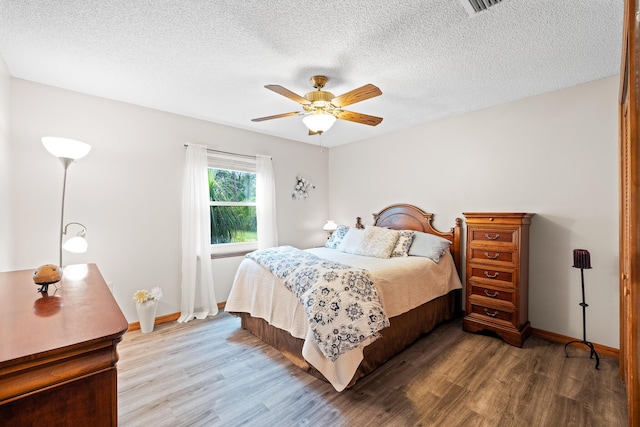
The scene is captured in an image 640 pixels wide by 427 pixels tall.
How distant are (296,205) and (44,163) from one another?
299 centimetres

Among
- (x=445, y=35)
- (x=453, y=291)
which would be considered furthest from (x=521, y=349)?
(x=445, y=35)

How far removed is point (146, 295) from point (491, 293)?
3.60m

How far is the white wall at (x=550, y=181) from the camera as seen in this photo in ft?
8.34

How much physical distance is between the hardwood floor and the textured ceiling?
248cm

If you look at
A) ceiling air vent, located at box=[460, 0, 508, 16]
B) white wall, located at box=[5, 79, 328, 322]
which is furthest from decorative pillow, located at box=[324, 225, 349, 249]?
ceiling air vent, located at box=[460, 0, 508, 16]

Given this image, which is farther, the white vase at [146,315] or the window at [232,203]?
the window at [232,203]

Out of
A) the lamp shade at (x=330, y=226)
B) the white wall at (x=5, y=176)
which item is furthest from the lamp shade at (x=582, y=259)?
the white wall at (x=5, y=176)

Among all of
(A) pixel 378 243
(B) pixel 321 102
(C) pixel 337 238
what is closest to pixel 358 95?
(B) pixel 321 102

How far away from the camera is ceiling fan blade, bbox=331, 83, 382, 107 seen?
6.81 ft

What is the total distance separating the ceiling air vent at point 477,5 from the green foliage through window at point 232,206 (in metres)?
3.19

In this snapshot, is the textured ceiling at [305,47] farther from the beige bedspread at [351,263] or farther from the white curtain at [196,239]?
the beige bedspread at [351,263]

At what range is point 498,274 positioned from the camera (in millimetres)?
2816

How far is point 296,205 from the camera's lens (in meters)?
4.65

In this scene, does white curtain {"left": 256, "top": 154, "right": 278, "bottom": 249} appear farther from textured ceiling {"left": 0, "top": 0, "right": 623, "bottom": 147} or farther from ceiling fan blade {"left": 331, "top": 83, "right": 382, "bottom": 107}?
ceiling fan blade {"left": 331, "top": 83, "right": 382, "bottom": 107}
